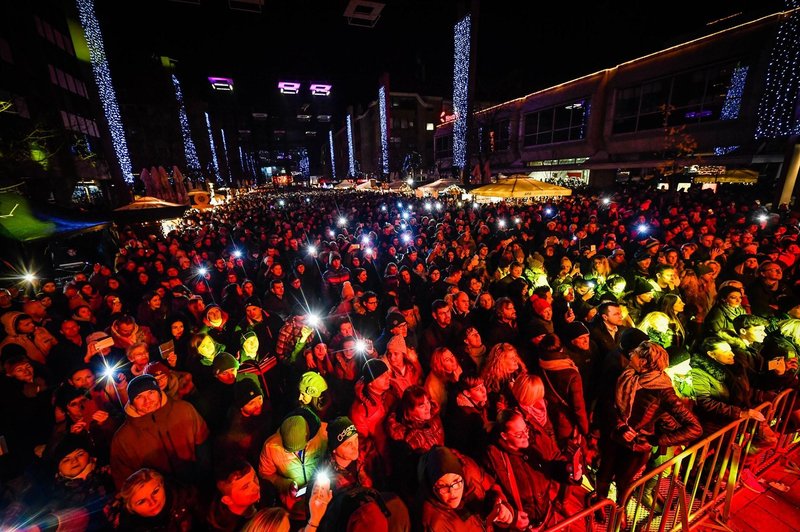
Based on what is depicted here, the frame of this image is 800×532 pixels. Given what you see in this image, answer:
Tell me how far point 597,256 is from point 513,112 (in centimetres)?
2589

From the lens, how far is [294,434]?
2.51 m

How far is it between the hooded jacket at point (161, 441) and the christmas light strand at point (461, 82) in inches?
846

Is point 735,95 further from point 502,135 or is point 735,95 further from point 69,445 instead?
point 69,445

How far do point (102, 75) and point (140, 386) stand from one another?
18.6 metres

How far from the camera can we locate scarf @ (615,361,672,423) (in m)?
2.88

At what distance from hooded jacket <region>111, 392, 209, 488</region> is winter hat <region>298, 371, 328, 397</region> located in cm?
90

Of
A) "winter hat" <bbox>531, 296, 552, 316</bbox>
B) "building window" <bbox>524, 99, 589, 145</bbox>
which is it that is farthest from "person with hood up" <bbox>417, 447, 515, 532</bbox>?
"building window" <bbox>524, 99, 589, 145</bbox>

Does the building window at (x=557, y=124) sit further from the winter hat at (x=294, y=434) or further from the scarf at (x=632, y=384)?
the winter hat at (x=294, y=434)

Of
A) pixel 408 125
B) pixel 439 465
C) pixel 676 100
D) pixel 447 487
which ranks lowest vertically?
pixel 447 487

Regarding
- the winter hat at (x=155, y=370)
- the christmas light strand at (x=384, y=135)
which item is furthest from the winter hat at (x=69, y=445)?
the christmas light strand at (x=384, y=135)

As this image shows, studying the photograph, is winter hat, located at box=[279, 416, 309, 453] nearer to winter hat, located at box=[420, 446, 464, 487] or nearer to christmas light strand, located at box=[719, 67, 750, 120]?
winter hat, located at box=[420, 446, 464, 487]

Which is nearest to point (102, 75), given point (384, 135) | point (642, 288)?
point (642, 288)

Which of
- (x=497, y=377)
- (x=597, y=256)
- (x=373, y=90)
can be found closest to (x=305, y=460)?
(x=497, y=377)

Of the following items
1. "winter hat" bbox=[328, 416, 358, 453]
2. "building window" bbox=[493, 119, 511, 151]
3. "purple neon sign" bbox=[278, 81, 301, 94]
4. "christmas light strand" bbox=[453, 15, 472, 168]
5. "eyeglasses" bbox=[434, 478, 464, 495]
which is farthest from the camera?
"purple neon sign" bbox=[278, 81, 301, 94]
